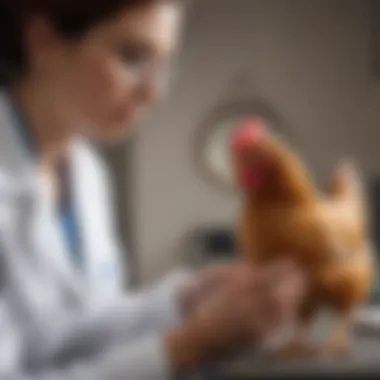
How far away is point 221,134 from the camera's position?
63cm

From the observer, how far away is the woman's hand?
2.01ft

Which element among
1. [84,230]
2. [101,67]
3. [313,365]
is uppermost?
[101,67]

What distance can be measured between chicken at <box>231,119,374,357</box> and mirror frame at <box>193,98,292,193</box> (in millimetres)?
26

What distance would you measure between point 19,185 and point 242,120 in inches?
6.6

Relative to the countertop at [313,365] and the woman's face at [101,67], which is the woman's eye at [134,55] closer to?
the woman's face at [101,67]

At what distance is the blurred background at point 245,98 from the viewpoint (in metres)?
0.63

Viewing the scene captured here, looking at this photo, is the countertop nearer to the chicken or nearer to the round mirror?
the chicken

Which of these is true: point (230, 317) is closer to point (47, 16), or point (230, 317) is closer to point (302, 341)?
point (302, 341)

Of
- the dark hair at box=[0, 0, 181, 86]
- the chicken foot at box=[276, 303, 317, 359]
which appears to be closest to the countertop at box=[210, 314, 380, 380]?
the chicken foot at box=[276, 303, 317, 359]

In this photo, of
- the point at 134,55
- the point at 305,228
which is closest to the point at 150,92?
the point at 134,55

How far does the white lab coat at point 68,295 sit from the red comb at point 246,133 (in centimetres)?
10

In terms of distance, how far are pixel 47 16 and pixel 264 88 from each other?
0.17 m

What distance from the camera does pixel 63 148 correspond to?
63 cm

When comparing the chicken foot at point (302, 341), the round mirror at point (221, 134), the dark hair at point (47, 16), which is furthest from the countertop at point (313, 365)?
the dark hair at point (47, 16)
